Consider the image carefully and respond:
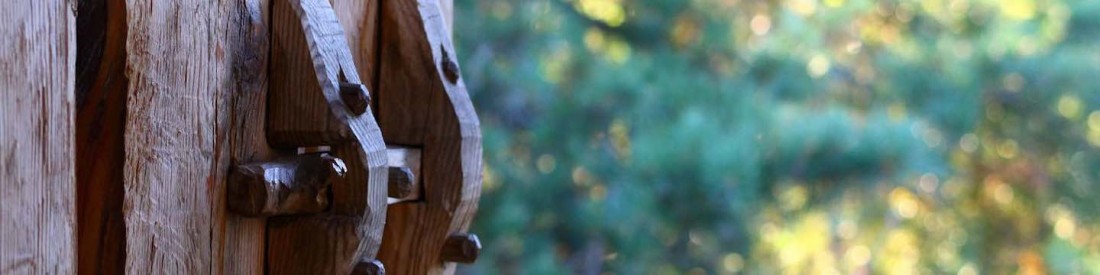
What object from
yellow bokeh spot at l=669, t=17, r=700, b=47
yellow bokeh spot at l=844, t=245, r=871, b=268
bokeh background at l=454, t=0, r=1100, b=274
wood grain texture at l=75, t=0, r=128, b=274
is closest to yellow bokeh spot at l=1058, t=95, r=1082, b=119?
bokeh background at l=454, t=0, r=1100, b=274

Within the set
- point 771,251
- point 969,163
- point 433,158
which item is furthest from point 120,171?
point 969,163

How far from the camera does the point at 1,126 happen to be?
1.30 ft

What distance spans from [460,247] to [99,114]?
0.28 m

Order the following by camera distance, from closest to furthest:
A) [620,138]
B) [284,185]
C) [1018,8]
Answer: [284,185], [620,138], [1018,8]

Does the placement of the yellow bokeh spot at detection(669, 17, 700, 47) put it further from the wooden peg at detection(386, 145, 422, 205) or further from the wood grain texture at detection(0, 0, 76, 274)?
the wood grain texture at detection(0, 0, 76, 274)

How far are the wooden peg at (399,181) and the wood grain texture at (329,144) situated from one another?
0.15 ft

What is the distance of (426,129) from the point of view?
2.27ft

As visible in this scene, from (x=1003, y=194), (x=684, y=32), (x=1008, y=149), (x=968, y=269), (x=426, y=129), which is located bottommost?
(x=968, y=269)

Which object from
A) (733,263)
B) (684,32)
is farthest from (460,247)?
(733,263)

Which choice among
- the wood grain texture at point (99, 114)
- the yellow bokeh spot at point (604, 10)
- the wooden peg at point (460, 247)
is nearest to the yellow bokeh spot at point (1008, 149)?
the yellow bokeh spot at point (604, 10)

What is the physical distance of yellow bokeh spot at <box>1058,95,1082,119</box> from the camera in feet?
11.2

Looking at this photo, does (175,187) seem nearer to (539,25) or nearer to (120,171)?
(120,171)

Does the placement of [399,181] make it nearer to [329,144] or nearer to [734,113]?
[329,144]

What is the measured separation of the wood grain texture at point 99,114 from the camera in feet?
1.53
